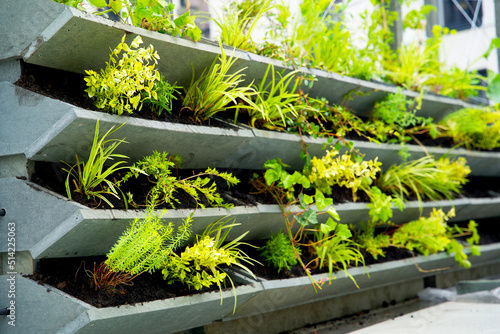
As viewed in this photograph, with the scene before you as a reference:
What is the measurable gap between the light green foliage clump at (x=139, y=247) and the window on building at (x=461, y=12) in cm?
369

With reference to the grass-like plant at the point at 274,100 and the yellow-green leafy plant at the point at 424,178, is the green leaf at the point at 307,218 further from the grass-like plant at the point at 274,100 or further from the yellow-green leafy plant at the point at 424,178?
the yellow-green leafy plant at the point at 424,178

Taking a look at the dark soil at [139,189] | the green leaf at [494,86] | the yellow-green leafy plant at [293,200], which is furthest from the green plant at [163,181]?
the green leaf at [494,86]

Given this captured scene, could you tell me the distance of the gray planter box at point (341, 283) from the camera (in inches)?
73.4

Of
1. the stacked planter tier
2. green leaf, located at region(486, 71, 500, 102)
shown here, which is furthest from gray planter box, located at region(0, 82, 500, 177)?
green leaf, located at region(486, 71, 500, 102)

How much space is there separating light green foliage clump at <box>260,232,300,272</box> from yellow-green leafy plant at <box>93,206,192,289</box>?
1.90 feet

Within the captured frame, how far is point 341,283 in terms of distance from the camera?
221cm

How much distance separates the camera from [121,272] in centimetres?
147

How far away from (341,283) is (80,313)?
1.35 metres

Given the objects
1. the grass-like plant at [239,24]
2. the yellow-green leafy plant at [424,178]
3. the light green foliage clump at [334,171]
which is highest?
the grass-like plant at [239,24]

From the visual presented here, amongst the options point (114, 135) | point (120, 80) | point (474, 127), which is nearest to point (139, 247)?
point (114, 135)

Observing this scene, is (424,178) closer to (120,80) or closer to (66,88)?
(120,80)

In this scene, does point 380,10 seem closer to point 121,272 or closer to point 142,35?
point 142,35

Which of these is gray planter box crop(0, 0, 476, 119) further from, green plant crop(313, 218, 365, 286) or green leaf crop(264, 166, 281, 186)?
green plant crop(313, 218, 365, 286)

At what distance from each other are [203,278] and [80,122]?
703 millimetres
